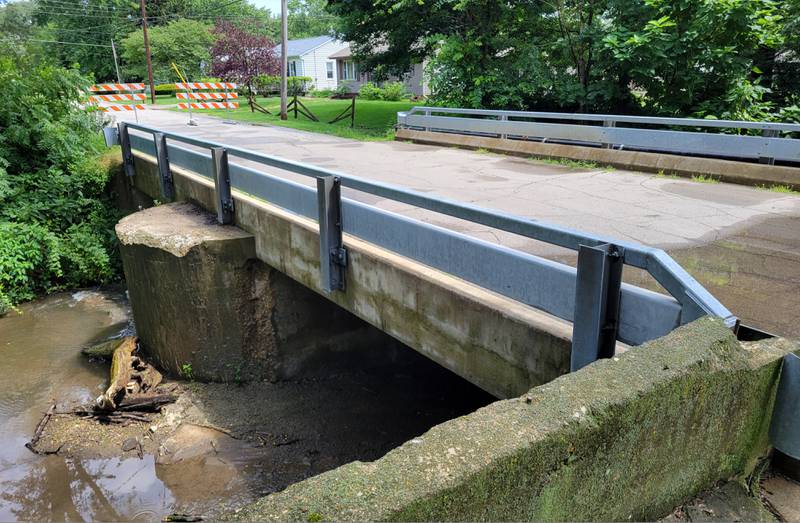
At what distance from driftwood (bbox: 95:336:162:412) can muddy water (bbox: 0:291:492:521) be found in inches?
15.6

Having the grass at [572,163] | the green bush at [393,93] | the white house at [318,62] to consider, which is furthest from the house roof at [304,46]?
the grass at [572,163]

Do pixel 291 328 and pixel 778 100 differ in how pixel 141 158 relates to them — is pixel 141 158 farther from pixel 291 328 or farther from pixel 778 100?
pixel 778 100

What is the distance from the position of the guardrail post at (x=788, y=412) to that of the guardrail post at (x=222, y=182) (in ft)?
22.9

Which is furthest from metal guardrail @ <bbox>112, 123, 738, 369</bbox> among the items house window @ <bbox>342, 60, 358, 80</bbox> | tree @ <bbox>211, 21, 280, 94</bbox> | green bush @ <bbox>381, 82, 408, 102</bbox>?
house window @ <bbox>342, 60, 358, 80</bbox>

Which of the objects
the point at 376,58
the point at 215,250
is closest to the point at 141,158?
the point at 215,250

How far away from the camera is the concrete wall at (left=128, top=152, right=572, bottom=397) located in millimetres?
4215

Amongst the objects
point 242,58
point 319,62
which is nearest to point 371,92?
point 242,58

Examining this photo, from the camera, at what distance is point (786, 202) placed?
8219 mm

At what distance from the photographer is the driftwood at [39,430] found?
24.7 feet

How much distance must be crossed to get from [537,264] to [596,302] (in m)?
0.61

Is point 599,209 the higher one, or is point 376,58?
point 376,58

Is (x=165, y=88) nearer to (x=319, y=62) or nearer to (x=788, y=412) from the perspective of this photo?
(x=319, y=62)

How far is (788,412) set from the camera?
2.86 meters

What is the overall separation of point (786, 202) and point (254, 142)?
12162 mm
